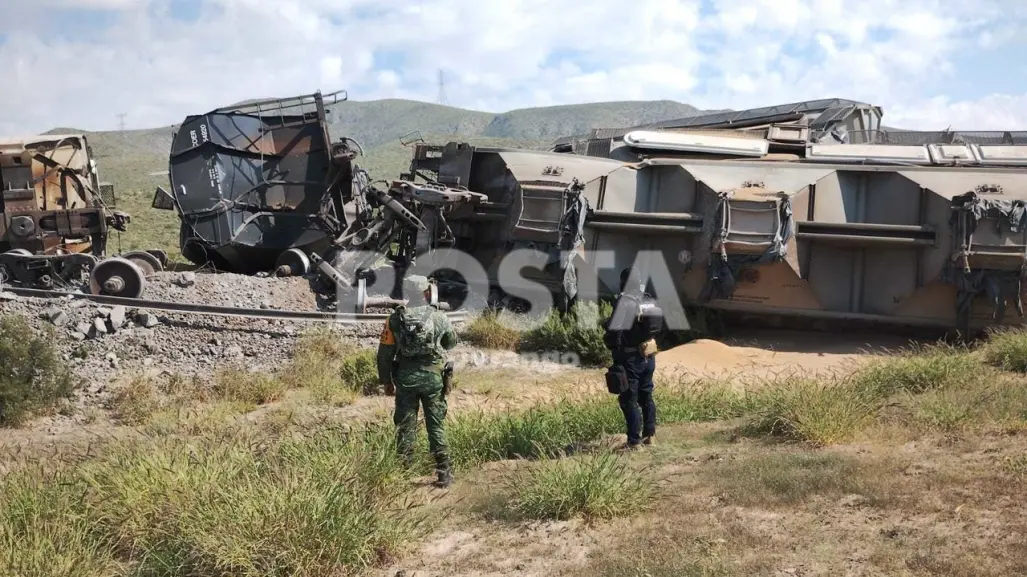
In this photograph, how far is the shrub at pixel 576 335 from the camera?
12.3m

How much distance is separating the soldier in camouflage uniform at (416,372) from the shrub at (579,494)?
102cm

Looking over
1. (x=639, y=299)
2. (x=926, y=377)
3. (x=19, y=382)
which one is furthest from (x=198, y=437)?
(x=926, y=377)

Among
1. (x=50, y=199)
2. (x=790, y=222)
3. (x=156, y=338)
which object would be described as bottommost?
(x=156, y=338)

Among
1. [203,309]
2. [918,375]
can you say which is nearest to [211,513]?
[918,375]

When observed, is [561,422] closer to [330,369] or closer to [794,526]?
[794,526]

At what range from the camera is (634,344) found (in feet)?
24.0

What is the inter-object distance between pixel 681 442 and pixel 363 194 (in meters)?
9.74

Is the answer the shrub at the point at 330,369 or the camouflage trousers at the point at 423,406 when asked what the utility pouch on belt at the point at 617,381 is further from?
the shrub at the point at 330,369

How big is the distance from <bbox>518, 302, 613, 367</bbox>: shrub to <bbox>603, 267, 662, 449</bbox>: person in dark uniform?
→ 4735 millimetres

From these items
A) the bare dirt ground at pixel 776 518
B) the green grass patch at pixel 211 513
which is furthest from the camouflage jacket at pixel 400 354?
the bare dirt ground at pixel 776 518

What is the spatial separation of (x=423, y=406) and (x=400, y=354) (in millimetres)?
417

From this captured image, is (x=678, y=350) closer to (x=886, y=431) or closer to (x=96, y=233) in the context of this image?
(x=886, y=431)

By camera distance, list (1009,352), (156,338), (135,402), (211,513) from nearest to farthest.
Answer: (211,513)
(1009,352)
(135,402)
(156,338)

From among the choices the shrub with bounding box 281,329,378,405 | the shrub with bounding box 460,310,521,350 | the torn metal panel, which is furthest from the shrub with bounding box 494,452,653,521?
the torn metal panel
